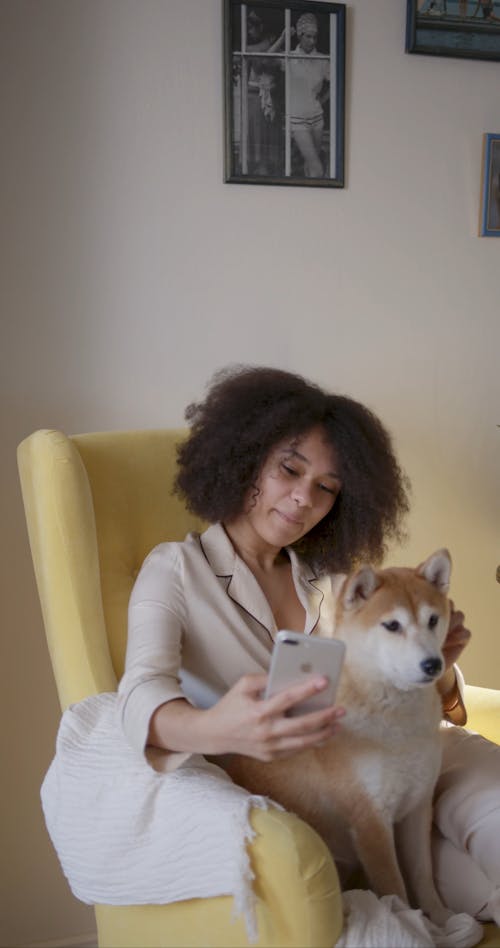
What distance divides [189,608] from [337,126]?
1.30 metres

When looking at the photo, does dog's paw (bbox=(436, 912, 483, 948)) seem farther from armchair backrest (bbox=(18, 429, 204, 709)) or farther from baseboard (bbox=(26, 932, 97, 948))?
baseboard (bbox=(26, 932, 97, 948))

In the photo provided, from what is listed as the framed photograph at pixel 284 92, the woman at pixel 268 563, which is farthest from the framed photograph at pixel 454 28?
the woman at pixel 268 563

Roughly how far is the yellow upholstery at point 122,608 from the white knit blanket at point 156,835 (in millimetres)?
29

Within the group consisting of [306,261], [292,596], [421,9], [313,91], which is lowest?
[292,596]

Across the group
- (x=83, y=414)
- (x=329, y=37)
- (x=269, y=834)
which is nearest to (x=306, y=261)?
(x=329, y=37)

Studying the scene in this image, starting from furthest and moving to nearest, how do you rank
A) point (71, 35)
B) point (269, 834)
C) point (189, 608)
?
point (71, 35) < point (189, 608) < point (269, 834)

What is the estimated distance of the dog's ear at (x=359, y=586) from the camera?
113cm

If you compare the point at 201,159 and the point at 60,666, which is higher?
the point at 201,159

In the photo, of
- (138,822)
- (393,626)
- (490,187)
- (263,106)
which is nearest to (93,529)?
(138,822)

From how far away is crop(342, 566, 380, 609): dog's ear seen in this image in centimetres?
113

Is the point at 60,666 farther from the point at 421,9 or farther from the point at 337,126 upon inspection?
the point at 421,9

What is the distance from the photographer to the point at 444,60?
219 cm

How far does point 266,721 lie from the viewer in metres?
1.01

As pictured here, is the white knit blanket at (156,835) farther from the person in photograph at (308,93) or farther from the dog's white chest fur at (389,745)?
the person in photograph at (308,93)
